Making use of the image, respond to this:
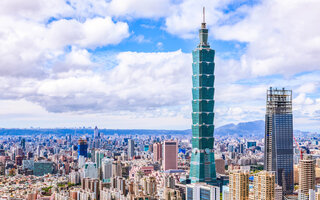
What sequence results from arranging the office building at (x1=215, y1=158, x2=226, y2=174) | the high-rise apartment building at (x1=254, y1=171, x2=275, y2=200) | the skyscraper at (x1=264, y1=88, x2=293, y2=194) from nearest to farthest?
the high-rise apartment building at (x1=254, y1=171, x2=275, y2=200), the skyscraper at (x1=264, y1=88, x2=293, y2=194), the office building at (x1=215, y1=158, x2=226, y2=174)

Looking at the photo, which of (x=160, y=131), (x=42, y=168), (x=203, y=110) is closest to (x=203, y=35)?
(x=203, y=110)

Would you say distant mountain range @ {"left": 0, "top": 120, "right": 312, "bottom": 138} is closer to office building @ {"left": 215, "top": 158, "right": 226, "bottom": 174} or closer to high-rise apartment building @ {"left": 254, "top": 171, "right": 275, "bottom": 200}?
office building @ {"left": 215, "top": 158, "right": 226, "bottom": 174}

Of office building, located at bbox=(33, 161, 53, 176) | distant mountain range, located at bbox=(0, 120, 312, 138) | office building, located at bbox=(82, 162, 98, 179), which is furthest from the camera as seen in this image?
distant mountain range, located at bbox=(0, 120, 312, 138)

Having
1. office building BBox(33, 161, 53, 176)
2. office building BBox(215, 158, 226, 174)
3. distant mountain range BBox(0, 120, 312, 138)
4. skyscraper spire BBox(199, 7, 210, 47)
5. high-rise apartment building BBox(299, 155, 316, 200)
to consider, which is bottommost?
office building BBox(33, 161, 53, 176)

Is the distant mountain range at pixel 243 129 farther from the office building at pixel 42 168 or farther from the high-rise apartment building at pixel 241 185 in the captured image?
the high-rise apartment building at pixel 241 185

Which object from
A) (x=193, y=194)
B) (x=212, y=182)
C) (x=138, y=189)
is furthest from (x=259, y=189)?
(x=212, y=182)

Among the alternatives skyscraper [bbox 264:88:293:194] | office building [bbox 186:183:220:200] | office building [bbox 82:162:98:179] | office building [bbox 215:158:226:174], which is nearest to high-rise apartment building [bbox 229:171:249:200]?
office building [bbox 186:183:220:200]

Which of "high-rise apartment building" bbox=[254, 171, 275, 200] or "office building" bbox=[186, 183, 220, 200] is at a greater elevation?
"high-rise apartment building" bbox=[254, 171, 275, 200]
